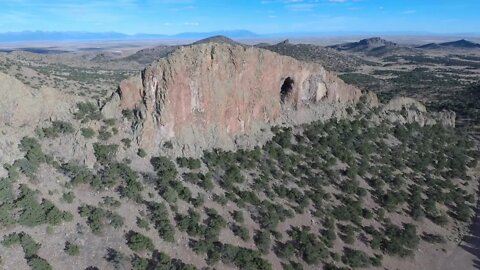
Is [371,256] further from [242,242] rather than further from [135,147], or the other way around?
[135,147]

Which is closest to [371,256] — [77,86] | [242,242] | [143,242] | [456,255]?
[456,255]

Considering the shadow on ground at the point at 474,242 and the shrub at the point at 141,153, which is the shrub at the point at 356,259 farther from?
the shrub at the point at 141,153

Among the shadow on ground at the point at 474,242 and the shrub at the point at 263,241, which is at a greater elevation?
the shrub at the point at 263,241

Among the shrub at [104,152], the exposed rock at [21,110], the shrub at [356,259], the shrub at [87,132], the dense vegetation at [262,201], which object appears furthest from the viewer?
the shrub at [87,132]

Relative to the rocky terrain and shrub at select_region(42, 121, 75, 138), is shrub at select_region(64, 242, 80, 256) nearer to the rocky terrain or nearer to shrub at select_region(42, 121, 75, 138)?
the rocky terrain

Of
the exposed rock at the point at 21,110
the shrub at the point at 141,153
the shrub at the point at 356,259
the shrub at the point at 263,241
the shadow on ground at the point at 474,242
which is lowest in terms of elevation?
the shadow on ground at the point at 474,242

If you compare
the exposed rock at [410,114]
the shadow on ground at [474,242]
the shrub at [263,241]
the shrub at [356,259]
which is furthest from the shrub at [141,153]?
the exposed rock at [410,114]

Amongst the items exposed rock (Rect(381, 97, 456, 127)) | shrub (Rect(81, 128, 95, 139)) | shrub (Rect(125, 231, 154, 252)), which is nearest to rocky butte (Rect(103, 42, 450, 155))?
shrub (Rect(81, 128, 95, 139))

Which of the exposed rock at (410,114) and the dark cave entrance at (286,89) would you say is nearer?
the dark cave entrance at (286,89)
